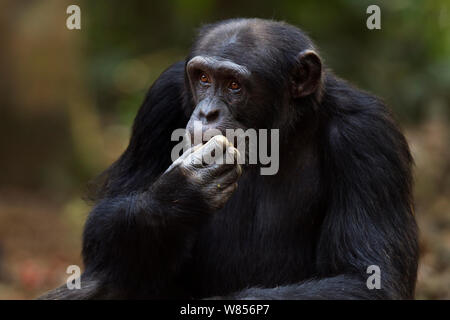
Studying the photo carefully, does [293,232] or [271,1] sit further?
[271,1]

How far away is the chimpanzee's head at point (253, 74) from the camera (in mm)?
6004

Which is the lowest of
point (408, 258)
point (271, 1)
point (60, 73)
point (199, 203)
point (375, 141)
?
point (408, 258)

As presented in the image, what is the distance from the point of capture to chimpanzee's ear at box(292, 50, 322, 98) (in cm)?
621

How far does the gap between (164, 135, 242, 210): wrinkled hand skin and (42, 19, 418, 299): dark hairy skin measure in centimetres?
1

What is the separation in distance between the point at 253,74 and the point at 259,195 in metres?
1.08

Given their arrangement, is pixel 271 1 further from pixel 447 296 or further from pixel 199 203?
pixel 199 203

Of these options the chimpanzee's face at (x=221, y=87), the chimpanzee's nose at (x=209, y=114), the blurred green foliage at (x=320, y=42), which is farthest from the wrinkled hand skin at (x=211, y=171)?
the blurred green foliage at (x=320, y=42)

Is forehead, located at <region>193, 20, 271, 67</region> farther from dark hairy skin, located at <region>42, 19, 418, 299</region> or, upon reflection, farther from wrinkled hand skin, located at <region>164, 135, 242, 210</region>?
wrinkled hand skin, located at <region>164, 135, 242, 210</region>

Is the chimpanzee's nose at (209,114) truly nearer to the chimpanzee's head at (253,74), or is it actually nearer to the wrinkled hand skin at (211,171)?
the chimpanzee's head at (253,74)

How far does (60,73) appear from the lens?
13.4m

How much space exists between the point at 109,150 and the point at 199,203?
33.8 feet

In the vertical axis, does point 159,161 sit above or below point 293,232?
above

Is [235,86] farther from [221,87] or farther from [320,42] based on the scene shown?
[320,42]

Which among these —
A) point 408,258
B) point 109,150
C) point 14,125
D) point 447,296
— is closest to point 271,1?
point 109,150
